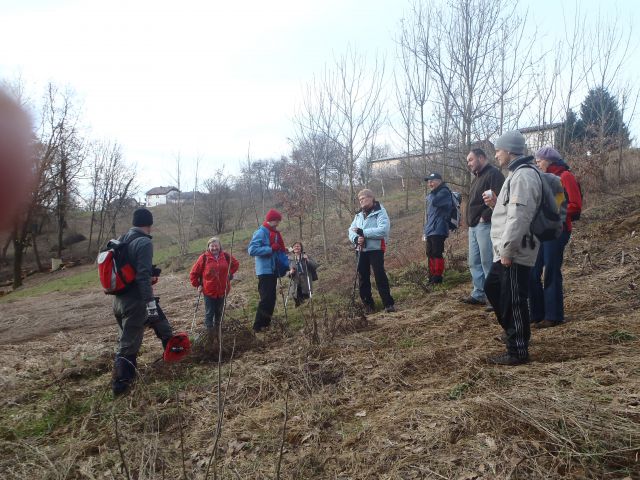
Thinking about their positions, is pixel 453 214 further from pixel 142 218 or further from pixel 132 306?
pixel 132 306

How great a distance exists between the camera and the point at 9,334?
9930 millimetres

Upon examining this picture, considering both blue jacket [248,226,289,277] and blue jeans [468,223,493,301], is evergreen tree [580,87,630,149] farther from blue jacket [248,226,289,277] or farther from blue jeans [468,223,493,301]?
blue jacket [248,226,289,277]

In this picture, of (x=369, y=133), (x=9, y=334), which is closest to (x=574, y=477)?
(x=9, y=334)

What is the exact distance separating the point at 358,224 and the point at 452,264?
10.7 feet

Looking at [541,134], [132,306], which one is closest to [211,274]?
[132,306]

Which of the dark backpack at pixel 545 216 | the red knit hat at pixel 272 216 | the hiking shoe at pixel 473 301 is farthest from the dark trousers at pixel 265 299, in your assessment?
the dark backpack at pixel 545 216

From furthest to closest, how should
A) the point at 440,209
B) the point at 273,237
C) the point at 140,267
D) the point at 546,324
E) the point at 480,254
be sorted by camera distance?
1. the point at 440,209
2. the point at 273,237
3. the point at 480,254
4. the point at 546,324
5. the point at 140,267

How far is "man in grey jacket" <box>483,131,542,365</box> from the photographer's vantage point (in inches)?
142

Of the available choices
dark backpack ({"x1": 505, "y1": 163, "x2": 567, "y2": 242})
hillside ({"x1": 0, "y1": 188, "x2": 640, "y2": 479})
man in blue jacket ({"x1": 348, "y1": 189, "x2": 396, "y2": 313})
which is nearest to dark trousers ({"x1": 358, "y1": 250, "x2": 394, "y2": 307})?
man in blue jacket ({"x1": 348, "y1": 189, "x2": 396, "y2": 313})

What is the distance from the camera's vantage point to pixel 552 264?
473cm

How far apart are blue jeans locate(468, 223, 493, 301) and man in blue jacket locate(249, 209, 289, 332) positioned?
2741mm

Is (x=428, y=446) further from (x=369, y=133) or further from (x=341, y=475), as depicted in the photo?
(x=369, y=133)

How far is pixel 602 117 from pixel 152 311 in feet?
59.1

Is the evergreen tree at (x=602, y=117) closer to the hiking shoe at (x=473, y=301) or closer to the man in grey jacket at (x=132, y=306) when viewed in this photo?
the hiking shoe at (x=473, y=301)
